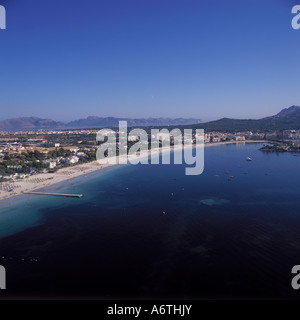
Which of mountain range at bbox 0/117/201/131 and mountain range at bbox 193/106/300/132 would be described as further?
mountain range at bbox 0/117/201/131

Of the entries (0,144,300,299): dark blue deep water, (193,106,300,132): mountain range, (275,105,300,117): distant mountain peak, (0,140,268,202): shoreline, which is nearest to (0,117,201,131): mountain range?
(275,105,300,117): distant mountain peak

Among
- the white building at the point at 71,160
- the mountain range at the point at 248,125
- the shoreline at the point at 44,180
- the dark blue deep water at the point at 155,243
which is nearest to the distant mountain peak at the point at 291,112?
the mountain range at the point at 248,125

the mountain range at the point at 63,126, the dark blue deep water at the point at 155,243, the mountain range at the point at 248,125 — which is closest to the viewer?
the dark blue deep water at the point at 155,243

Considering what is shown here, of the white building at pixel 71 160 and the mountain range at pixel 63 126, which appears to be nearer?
the white building at pixel 71 160

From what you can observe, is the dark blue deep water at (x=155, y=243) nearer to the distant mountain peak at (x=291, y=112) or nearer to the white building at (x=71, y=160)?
the white building at (x=71, y=160)

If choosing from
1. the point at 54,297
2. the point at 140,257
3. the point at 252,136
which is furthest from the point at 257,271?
the point at 252,136

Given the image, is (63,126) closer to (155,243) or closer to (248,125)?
(248,125)

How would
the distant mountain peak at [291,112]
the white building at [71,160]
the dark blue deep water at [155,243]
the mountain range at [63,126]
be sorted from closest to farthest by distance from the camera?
the dark blue deep water at [155,243], the white building at [71,160], the distant mountain peak at [291,112], the mountain range at [63,126]

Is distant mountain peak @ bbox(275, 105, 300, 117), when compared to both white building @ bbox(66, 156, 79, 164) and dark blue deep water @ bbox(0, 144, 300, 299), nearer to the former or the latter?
white building @ bbox(66, 156, 79, 164)
